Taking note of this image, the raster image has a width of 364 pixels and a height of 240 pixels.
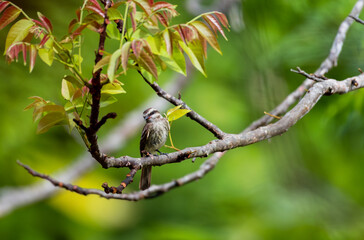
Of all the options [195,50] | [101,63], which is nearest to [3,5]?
[101,63]

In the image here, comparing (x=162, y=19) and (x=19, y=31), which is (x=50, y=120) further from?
(x=162, y=19)

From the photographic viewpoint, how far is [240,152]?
226 inches

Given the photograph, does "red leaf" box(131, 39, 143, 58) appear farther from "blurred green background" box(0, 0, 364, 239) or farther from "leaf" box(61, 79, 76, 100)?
"blurred green background" box(0, 0, 364, 239)

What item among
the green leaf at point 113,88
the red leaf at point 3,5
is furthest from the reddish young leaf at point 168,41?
the red leaf at point 3,5

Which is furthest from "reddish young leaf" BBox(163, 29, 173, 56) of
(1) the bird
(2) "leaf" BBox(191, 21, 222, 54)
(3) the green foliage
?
(1) the bird

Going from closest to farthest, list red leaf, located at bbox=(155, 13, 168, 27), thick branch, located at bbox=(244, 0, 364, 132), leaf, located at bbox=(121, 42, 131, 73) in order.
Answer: leaf, located at bbox=(121, 42, 131, 73)
red leaf, located at bbox=(155, 13, 168, 27)
thick branch, located at bbox=(244, 0, 364, 132)

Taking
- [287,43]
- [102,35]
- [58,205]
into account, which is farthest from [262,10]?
[102,35]

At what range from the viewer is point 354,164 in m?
5.01

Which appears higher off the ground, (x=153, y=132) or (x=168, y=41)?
(x=168, y=41)

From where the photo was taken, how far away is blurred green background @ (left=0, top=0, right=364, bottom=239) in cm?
337

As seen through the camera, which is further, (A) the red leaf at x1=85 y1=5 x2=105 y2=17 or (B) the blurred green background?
(B) the blurred green background

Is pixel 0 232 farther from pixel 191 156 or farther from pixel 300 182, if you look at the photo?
pixel 191 156

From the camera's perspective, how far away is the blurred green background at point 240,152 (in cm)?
337

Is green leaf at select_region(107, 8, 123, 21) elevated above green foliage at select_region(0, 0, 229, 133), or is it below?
above
